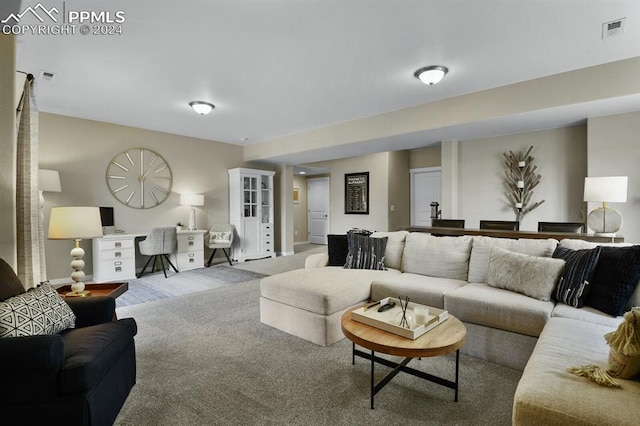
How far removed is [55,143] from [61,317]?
4142 mm

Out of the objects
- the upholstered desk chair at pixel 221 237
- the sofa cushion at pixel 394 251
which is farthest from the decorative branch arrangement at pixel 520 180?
the upholstered desk chair at pixel 221 237

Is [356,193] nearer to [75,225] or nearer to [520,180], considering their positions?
[520,180]

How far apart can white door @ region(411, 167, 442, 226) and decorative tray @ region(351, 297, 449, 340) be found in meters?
5.43

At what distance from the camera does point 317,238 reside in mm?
9523

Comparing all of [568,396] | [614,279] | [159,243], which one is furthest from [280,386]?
[159,243]

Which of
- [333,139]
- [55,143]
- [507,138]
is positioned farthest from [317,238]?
[55,143]

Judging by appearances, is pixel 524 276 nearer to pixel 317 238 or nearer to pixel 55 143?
pixel 55 143

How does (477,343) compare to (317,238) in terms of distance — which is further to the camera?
(317,238)

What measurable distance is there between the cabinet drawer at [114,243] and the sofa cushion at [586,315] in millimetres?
5313

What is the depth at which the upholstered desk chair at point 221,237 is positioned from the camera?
237 inches

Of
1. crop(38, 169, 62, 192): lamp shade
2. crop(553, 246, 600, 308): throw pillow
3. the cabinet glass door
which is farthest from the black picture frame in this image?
crop(38, 169, 62, 192): lamp shade

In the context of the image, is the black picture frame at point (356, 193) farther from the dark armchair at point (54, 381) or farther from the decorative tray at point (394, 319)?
the dark armchair at point (54, 381)

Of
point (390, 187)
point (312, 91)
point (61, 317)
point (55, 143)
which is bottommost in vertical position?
point (61, 317)

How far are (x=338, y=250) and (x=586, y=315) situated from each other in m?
2.20
